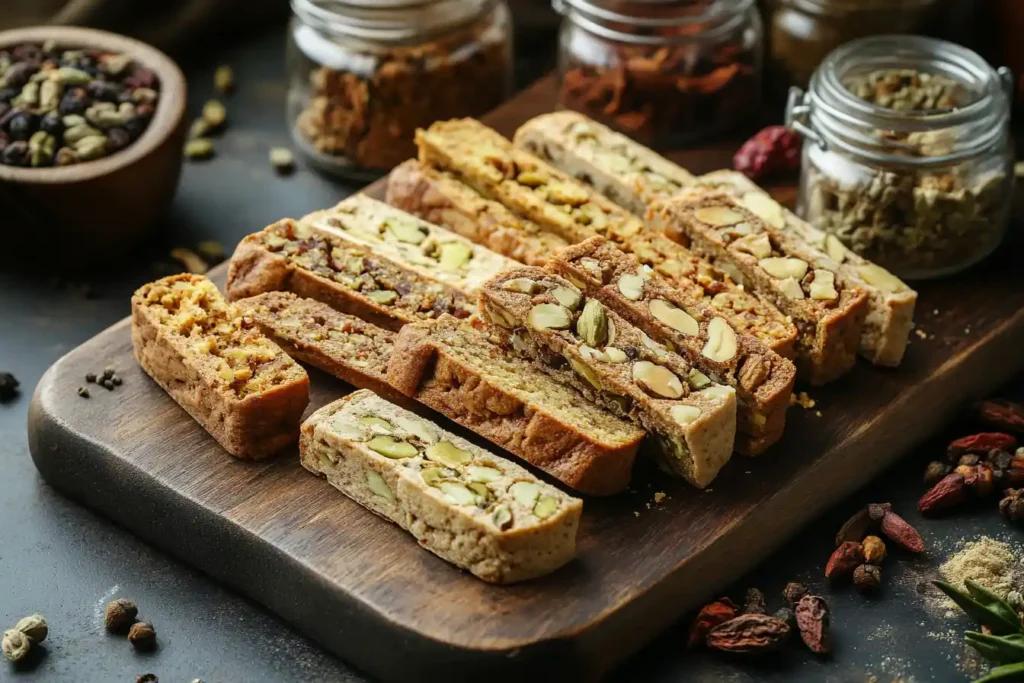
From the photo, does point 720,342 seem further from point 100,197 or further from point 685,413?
point 100,197

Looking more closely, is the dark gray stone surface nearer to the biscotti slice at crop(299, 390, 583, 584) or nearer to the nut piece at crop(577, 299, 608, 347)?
the biscotti slice at crop(299, 390, 583, 584)

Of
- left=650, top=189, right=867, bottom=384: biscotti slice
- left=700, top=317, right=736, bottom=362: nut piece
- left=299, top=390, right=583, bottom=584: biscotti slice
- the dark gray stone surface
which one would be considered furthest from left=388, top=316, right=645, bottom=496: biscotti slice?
left=650, top=189, right=867, bottom=384: biscotti slice

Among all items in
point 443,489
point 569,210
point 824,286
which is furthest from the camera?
point 569,210

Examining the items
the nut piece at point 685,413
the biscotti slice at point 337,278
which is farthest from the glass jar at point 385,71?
the nut piece at point 685,413

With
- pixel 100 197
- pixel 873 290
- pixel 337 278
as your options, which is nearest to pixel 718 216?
pixel 873 290

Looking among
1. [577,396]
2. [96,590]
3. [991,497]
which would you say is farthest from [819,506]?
[96,590]

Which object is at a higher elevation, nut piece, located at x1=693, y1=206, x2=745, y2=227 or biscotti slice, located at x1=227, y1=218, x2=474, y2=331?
nut piece, located at x1=693, y1=206, x2=745, y2=227
